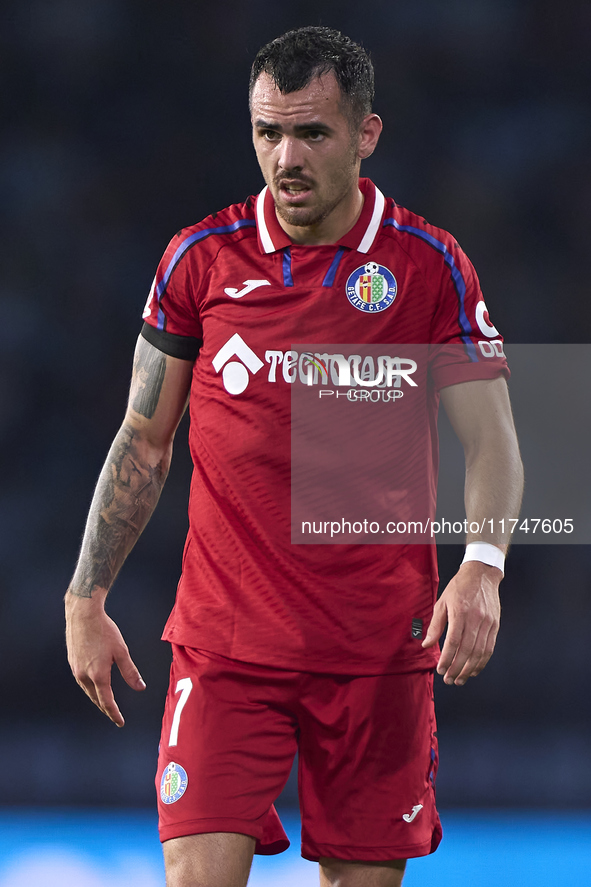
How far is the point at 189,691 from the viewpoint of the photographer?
161cm

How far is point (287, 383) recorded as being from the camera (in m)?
1.65

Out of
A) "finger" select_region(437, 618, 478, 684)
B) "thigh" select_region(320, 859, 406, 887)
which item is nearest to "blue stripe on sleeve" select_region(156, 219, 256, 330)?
"finger" select_region(437, 618, 478, 684)

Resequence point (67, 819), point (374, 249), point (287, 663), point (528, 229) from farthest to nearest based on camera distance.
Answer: point (528, 229)
point (67, 819)
point (374, 249)
point (287, 663)

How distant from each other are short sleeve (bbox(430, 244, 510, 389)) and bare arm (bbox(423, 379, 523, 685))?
0.8 inches

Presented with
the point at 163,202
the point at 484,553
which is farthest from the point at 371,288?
the point at 163,202

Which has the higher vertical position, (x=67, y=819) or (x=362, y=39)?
(x=362, y=39)

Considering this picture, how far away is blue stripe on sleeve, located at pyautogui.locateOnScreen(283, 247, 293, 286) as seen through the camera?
169 centimetres

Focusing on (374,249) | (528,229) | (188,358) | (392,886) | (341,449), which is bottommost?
(392,886)

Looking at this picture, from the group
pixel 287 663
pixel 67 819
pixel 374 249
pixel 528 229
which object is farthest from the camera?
pixel 528 229

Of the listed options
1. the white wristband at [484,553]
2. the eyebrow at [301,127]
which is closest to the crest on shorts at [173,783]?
the white wristband at [484,553]

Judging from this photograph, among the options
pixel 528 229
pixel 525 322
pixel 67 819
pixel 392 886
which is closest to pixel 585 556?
pixel 525 322

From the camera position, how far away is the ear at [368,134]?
5.74ft

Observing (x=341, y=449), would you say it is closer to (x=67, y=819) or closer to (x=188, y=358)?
(x=188, y=358)

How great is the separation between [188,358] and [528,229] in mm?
2160
